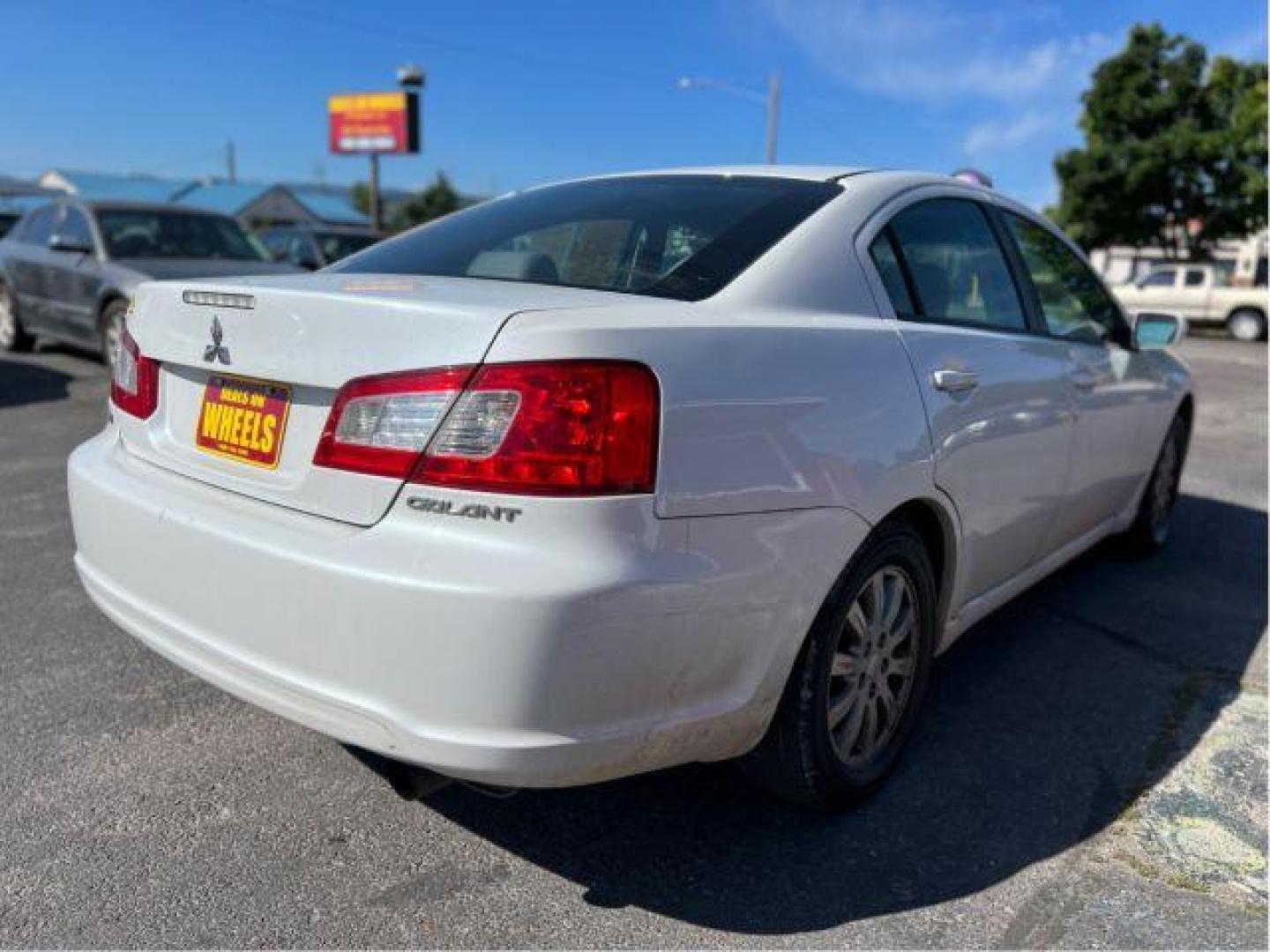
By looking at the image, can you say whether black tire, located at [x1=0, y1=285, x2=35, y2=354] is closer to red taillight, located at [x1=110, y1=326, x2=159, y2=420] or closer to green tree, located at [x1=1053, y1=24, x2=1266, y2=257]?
red taillight, located at [x1=110, y1=326, x2=159, y2=420]

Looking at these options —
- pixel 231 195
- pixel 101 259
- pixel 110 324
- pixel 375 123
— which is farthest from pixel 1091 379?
pixel 231 195

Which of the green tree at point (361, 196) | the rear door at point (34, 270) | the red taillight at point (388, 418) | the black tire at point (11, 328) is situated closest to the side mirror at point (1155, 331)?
the red taillight at point (388, 418)

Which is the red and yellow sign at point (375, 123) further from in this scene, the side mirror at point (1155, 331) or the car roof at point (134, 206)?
the side mirror at point (1155, 331)

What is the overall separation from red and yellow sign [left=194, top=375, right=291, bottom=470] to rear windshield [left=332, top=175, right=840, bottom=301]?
603 mm

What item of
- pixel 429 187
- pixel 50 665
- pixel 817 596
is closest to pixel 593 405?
pixel 817 596

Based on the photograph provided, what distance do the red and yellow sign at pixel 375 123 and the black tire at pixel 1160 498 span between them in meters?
30.0

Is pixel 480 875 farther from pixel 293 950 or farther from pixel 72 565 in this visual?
pixel 72 565

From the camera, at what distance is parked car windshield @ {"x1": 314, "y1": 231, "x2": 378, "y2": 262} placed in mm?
13549

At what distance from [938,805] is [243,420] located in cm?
189

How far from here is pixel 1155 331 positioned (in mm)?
4363

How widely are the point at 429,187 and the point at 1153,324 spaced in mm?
50667

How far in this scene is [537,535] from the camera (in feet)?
5.75

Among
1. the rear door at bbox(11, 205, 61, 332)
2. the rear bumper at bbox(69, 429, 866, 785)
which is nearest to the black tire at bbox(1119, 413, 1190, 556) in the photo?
the rear bumper at bbox(69, 429, 866, 785)

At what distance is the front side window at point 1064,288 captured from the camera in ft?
11.5
